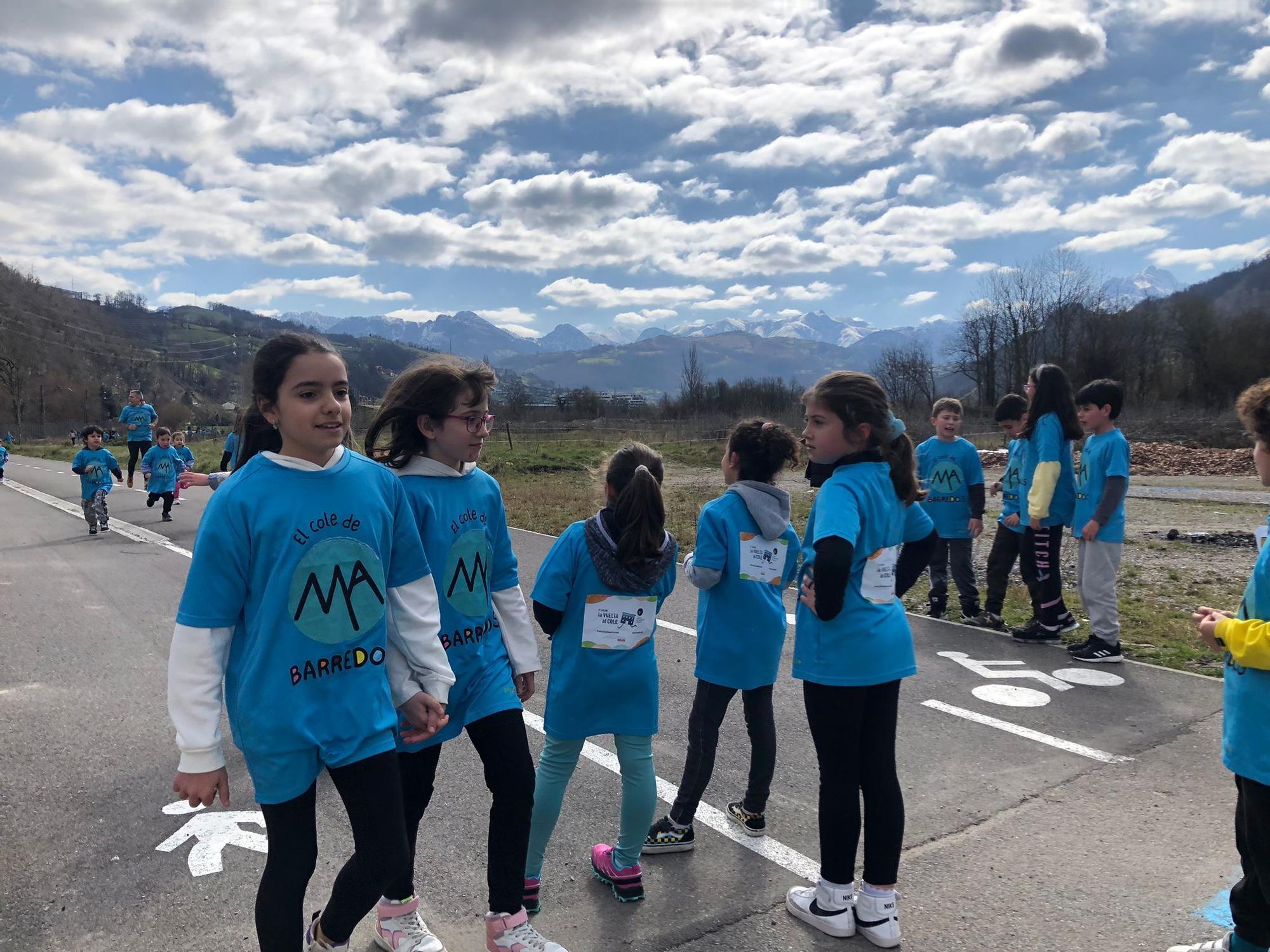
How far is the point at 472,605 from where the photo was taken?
2.86 metres

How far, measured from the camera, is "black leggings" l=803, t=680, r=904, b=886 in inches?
118

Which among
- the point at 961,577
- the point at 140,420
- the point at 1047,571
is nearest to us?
the point at 1047,571

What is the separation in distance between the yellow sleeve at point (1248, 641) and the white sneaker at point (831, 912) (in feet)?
4.99

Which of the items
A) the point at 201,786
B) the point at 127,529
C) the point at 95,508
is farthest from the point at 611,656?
the point at 127,529

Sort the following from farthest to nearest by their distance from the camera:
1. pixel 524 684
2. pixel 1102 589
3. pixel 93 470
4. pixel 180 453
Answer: pixel 180 453
pixel 93 470
pixel 1102 589
pixel 524 684

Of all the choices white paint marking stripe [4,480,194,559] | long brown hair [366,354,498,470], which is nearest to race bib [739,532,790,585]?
long brown hair [366,354,498,470]

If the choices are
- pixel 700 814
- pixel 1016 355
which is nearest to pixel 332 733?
pixel 700 814

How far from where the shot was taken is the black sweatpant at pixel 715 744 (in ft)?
12.0

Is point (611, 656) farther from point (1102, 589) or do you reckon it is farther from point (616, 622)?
point (1102, 589)

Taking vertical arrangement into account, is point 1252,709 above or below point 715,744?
above

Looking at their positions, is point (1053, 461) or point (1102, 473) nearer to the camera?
point (1102, 473)

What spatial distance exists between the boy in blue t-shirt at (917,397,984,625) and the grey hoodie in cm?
444

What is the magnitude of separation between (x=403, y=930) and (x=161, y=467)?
1489 cm

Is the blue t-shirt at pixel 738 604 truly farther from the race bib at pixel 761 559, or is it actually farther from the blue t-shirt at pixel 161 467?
the blue t-shirt at pixel 161 467
